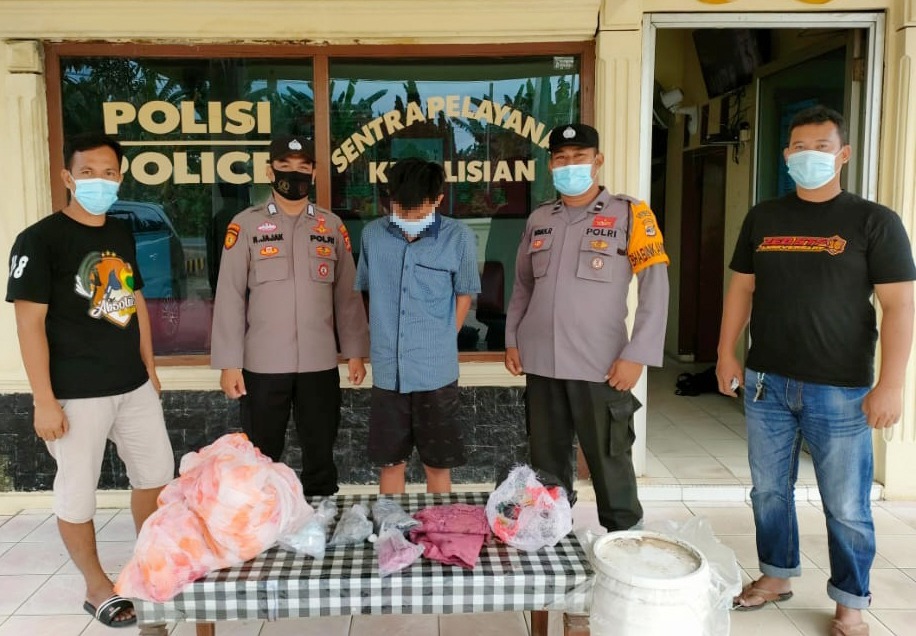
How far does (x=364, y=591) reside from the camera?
6.58 feet

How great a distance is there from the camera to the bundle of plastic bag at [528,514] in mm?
2197

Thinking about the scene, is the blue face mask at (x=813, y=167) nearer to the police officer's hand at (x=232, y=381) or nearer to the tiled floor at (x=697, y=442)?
the tiled floor at (x=697, y=442)

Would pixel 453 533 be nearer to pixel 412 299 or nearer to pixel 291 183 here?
pixel 412 299

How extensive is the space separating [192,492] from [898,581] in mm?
2826

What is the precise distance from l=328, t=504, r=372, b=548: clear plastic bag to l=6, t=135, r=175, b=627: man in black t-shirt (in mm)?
1014

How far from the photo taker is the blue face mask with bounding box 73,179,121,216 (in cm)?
265

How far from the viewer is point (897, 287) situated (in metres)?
2.43

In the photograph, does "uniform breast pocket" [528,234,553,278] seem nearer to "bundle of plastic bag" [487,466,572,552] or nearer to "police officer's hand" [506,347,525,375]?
"police officer's hand" [506,347,525,375]

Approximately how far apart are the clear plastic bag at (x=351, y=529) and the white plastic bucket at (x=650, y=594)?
706 millimetres

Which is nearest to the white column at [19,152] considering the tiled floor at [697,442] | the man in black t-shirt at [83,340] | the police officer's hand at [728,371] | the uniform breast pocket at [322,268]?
the man in black t-shirt at [83,340]

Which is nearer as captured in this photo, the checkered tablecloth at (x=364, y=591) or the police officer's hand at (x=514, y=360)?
the checkered tablecloth at (x=364, y=591)

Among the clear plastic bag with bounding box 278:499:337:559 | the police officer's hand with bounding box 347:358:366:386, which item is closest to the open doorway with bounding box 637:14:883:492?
the police officer's hand with bounding box 347:358:366:386

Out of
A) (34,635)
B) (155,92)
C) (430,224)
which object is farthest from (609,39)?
(34,635)

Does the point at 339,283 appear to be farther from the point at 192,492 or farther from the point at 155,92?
the point at 155,92
